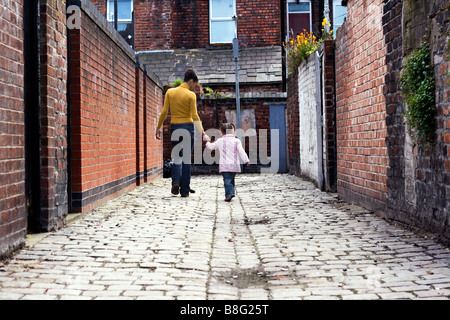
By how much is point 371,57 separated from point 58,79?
3.67 meters

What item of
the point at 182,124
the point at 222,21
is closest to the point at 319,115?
the point at 182,124

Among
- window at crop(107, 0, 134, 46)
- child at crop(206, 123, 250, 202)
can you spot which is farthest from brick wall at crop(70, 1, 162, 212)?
window at crop(107, 0, 134, 46)

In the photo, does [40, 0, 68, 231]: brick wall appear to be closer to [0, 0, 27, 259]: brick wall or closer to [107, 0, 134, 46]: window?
[0, 0, 27, 259]: brick wall

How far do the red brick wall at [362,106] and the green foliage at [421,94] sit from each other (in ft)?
3.45

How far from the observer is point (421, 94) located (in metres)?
4.83

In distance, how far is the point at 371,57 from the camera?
6.55 metres

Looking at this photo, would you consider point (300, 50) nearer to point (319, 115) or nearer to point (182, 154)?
point (319, 115)

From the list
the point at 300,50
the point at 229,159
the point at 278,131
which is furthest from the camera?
the point at 278,131

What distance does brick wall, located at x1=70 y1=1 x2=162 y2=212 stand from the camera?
6.33m

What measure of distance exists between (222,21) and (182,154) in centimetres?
1290

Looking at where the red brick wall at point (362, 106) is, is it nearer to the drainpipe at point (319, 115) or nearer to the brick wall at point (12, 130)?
the drainpipe at point (319, 115)

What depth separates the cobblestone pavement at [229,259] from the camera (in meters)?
3.18

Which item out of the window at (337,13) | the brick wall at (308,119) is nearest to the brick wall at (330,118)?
the brick wall at (308,119)

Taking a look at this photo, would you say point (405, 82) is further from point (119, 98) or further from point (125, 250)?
point (119, 98)
